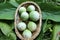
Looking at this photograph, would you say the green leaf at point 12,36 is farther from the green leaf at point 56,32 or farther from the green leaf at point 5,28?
the green leaf at point 56,32

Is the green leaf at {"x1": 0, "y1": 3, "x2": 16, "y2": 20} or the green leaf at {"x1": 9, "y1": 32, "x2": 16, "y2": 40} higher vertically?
the green leaf at {"x1": 0, "y1": 3, "x2": 16, "y2": 20}

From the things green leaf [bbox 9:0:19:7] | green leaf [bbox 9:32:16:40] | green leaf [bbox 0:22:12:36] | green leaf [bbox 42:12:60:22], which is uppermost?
green leaf [bbox 9:0:19:7]

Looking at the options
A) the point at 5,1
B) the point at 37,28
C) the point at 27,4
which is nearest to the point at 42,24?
the point at 37,28

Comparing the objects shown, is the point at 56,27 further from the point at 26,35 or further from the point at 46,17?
the point at 26,35

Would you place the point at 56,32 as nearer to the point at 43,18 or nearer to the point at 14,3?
the point at 43,18

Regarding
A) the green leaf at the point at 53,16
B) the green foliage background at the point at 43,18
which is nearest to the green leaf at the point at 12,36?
the green foliage background at the point at 43,18

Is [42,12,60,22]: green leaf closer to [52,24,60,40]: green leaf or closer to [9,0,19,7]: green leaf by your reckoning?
[52,24,60,40]: green leaf

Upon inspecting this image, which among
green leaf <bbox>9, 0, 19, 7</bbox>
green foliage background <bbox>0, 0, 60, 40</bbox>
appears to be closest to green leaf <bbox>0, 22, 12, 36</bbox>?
green foliage background <bbox>0, 0, 60, 40</bbox>
